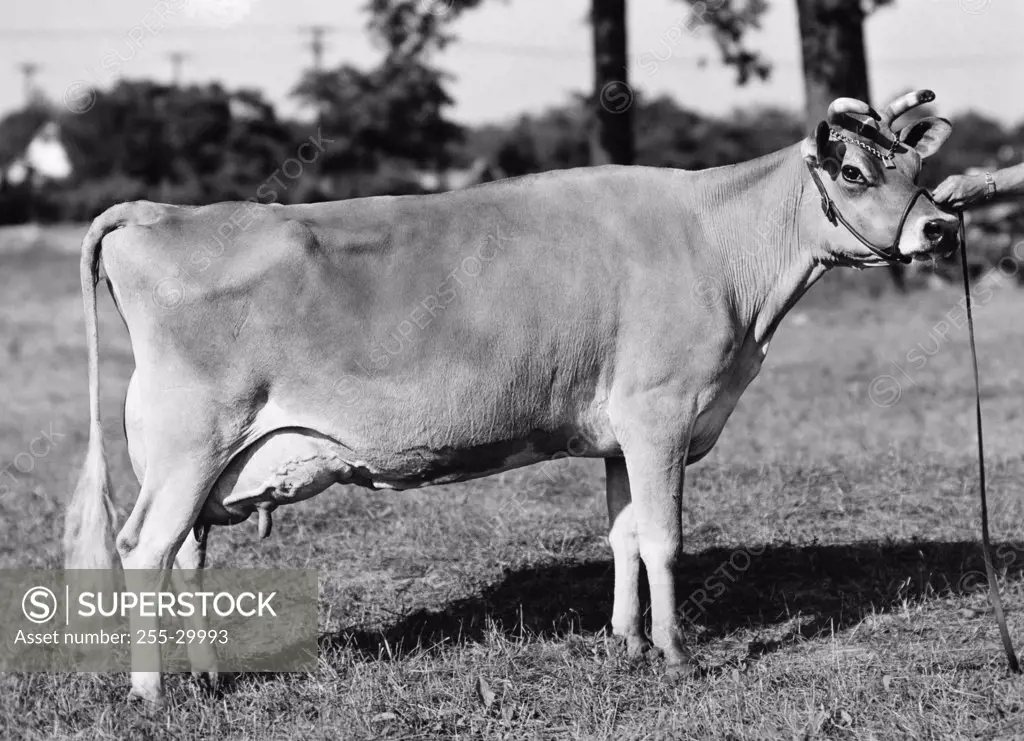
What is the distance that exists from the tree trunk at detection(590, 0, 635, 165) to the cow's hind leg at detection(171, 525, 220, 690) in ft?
44.4

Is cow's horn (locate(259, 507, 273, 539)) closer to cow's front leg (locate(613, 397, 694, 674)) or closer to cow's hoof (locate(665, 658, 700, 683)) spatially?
cow's front leg (locate(613, 397, 694, 674))

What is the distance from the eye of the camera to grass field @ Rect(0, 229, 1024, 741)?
4.96m

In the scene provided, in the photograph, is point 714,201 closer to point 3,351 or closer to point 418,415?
point 418,415

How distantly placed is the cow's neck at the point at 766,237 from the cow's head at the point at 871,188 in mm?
127

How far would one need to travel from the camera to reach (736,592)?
21.6 ft

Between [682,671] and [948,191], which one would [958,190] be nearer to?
[948,191]

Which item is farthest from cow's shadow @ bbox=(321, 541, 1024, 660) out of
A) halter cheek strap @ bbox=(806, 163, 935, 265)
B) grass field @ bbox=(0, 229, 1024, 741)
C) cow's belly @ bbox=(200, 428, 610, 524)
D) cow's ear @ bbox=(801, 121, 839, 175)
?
cow's ear @ bbox=(801, 121, 839, 175)

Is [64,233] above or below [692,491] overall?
above

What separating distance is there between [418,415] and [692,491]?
3.56m

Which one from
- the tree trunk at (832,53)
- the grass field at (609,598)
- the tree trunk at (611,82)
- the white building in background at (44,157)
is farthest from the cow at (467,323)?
the white building in background at (44,157)

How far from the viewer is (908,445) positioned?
388 inches

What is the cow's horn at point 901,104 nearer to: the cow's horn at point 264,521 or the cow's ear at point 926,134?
the cow's ear at point 926,134

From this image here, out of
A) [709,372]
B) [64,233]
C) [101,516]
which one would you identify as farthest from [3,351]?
[64,233]

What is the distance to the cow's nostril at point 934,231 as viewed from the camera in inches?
206
